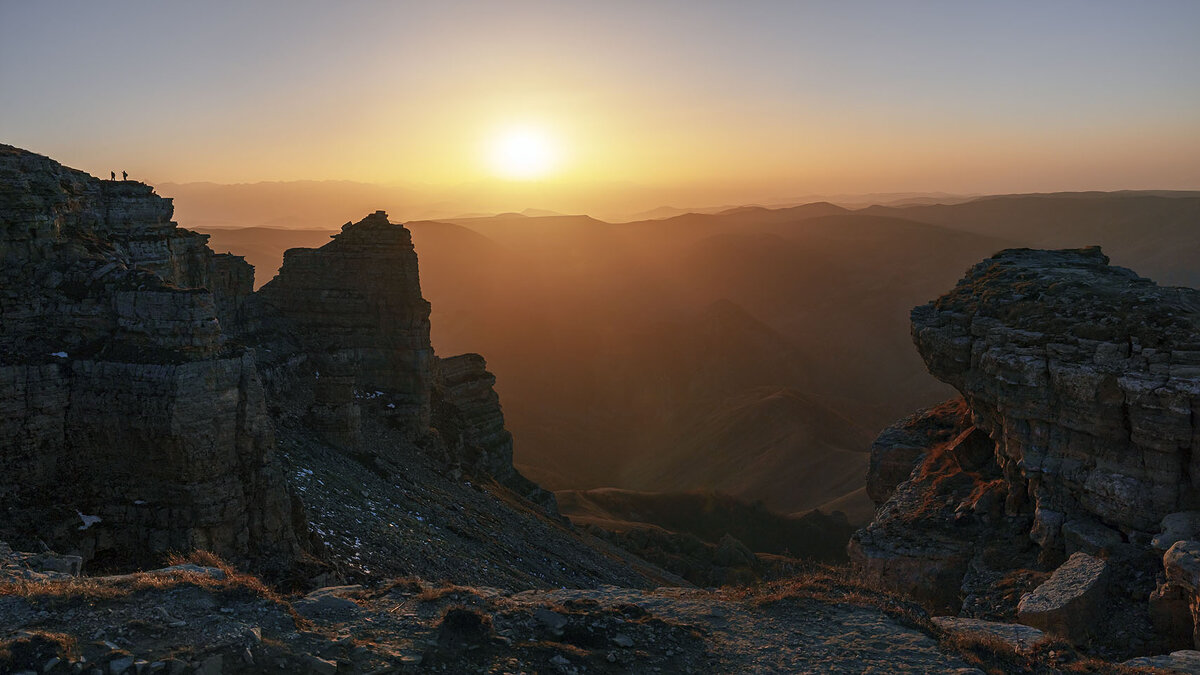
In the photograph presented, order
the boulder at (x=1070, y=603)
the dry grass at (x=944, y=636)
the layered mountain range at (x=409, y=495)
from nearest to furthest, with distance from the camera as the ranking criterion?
1. the layered mountain range at (x=409, y=495)
2. the dry grass at (x=944, y=636)
3. the boulder at (x=1070, y=603)

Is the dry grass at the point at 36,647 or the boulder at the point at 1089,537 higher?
the dry grass at the point at 36,647

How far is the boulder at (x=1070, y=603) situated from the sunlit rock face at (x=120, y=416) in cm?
1708

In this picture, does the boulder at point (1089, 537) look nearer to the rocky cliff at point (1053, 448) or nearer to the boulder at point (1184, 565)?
the rocky cliff at point (1053, 448)

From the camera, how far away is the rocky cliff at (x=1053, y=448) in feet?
59.7

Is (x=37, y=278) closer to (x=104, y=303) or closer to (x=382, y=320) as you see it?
(x=104, y=303)

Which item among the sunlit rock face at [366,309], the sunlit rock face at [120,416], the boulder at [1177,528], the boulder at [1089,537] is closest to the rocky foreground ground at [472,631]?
the sunlit rock face at [120,416]

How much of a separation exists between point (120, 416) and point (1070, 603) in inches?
825

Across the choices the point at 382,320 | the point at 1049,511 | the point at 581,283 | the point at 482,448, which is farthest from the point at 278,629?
the point at 581,283

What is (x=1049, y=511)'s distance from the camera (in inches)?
811

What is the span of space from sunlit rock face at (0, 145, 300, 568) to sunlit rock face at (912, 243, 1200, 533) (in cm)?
1996

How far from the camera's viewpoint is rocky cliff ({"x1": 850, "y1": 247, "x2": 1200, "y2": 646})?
59.7 ft

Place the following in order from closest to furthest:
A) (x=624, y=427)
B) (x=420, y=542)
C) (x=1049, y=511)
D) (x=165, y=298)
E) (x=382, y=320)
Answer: (x=165, y=298)
(x=1049, y=511)
(x=420, y=542)
(x=382, y=320)
(x=624, y=427)

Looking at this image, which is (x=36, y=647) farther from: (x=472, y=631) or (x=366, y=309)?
(x=366, y=309)

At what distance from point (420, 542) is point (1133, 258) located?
17371cm
